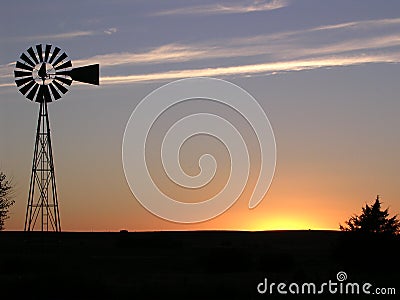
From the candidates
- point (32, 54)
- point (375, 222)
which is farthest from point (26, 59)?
point (375, 222)

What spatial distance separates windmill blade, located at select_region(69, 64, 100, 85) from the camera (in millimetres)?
42469

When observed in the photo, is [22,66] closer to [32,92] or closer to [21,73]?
[21,73]

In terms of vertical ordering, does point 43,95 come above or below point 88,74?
below

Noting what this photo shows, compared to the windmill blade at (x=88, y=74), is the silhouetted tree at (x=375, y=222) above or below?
below

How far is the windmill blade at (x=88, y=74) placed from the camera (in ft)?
139

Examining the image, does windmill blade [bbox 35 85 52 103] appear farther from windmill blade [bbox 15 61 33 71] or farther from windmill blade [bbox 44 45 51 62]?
windmill blade [bbox 44 45 51 62]

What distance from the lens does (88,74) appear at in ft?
140
